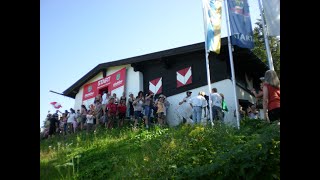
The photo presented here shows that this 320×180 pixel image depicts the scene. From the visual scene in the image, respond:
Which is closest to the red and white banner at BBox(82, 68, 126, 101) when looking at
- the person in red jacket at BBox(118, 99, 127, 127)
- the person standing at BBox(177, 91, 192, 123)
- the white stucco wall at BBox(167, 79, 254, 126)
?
the white stucco wall at BBox(167, 79, 254, 126)

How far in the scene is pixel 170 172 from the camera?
25.2 ft

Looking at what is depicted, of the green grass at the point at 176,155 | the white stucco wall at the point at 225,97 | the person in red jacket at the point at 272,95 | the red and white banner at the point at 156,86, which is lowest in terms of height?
the green grass at the point at 176,155

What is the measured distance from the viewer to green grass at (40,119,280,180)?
18.9 feet

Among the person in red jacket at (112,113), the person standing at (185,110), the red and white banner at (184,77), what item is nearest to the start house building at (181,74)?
the red and white banner at (184,77)

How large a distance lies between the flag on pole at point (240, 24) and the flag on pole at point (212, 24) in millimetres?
680

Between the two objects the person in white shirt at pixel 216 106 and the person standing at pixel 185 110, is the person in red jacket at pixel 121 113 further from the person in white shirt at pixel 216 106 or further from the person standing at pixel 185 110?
the person in white shirt at pixel 216 106

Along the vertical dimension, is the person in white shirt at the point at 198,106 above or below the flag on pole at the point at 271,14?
below

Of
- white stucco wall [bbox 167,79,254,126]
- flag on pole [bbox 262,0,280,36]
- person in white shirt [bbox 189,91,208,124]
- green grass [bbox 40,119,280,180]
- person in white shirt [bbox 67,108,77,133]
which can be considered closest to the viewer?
green grass [bbox 40,119,280,180]

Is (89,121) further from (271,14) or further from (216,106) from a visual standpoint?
(271,14)

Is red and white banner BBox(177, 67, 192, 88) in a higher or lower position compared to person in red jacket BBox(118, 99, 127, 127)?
higher

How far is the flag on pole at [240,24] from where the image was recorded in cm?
1422

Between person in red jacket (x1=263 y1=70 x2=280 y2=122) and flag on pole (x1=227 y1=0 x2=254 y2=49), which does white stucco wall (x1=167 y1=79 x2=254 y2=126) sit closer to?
flag on pole (x1=227 y1=0 x2=254 y2=49)
